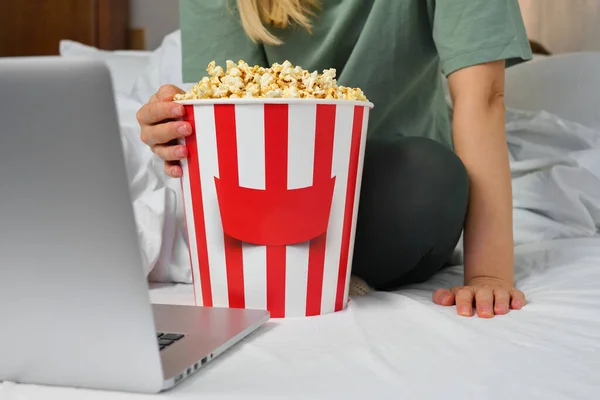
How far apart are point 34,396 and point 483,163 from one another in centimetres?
58

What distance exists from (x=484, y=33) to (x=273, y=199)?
0.35 meters

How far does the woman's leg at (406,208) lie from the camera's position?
838 millimetres

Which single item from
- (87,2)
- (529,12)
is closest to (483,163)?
(529,12)

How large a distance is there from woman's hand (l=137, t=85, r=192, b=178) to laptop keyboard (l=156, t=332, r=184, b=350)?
190mm

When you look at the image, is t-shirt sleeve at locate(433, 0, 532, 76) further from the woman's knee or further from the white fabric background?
the white fabric background

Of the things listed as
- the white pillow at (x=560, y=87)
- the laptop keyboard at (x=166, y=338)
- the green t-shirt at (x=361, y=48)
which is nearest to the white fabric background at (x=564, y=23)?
the white pillow at (x=560, y=87)

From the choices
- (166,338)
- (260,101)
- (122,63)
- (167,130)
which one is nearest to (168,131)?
(167,130)

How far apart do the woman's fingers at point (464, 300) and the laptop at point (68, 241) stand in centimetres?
34

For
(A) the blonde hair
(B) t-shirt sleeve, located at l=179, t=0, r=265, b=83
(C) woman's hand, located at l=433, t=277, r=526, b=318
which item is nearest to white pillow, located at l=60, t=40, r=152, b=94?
(B) t-shirt sleeve, located at l=179, t=0, r=265, b=83

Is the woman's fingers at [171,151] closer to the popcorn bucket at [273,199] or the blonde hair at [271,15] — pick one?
the popcorn bucket at [273,199]

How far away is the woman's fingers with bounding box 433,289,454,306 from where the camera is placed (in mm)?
786

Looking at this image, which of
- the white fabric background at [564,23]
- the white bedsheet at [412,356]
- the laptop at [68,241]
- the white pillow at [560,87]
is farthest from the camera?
the white fabric background at [564,23]

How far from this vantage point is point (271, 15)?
39.2 inches

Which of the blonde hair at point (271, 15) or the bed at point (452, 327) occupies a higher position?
the blonde hair at point (271, 15)
